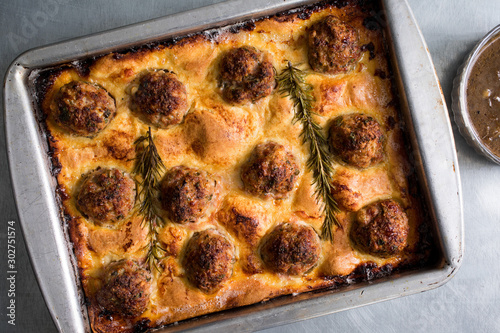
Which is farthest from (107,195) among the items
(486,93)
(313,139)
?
(486,93)

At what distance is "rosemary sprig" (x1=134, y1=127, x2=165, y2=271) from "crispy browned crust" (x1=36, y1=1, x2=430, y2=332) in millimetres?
52

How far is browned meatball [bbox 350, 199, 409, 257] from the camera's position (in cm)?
280

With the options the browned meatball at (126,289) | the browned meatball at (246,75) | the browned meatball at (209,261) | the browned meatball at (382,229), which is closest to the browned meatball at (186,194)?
the browned meatball at (209,261)

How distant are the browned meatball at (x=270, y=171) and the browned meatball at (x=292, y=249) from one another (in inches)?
11.2

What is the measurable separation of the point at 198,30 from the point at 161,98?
561 mm

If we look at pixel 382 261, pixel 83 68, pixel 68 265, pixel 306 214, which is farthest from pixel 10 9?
pixel 382 261

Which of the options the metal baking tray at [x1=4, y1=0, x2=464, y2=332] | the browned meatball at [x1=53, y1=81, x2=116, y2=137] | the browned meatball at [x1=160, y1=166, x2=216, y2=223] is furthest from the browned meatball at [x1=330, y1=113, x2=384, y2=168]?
the browned meatball at [x1=53, y1=81, x2=116, y2=137]

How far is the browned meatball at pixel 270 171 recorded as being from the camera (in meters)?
2.75

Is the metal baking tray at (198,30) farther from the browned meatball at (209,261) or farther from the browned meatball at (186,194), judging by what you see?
the browned meatball at (186,194)

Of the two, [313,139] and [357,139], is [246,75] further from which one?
[357,139]

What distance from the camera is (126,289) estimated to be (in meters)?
2.73

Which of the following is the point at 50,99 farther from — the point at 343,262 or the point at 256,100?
the point at 343,262

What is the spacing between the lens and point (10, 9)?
335cm

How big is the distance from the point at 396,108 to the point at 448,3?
4.15 ft
